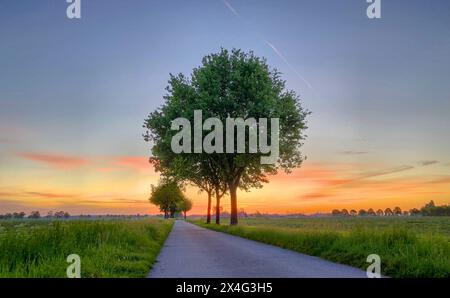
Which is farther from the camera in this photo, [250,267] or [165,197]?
[165,197]

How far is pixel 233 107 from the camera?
4006 centimetres

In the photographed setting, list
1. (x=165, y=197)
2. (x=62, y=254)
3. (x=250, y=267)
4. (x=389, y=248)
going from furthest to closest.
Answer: (x=165, y=197) → (x=389, y=248) → (x=250, y=267) → (x=62, y=254)

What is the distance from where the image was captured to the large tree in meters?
40.1

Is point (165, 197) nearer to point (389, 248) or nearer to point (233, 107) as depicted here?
point (233, 107)

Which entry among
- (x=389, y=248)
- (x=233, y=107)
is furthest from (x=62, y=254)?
(x=233, y=107)

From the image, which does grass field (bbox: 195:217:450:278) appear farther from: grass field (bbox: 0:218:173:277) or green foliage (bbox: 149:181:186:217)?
green foliage (bbox: 149:181:186:217)

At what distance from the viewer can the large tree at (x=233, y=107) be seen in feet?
132

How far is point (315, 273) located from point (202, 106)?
27.2m

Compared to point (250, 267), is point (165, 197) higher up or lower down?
higher up

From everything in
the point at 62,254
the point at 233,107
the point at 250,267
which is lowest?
the point at 250,267

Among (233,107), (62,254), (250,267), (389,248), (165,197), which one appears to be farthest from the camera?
(165,197)

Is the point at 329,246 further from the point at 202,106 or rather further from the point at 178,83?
the point at 178,83
